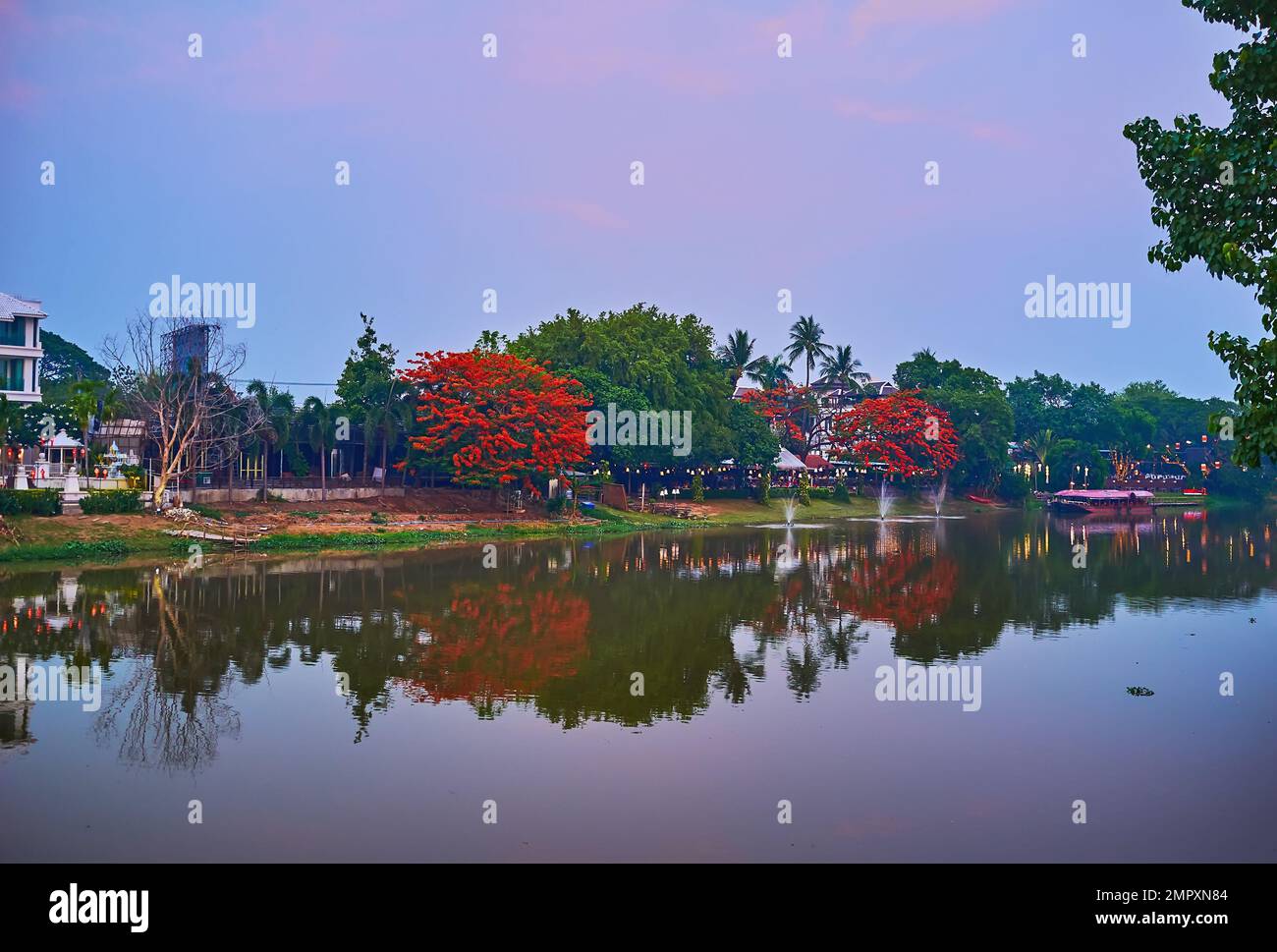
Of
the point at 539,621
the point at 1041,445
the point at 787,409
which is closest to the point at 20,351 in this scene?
the point at 539,621

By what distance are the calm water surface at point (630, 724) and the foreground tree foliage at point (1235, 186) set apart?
464cm

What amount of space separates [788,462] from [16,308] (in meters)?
46.7

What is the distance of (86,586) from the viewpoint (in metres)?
28.0

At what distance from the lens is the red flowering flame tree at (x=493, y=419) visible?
50.9 metres

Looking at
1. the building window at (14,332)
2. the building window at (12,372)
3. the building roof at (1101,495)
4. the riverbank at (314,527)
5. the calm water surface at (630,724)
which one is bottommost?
the calm water surface at (630,724)

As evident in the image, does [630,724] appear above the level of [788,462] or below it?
below

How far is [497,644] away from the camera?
21125 mm

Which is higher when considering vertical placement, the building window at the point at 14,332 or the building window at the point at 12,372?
the building window at the point at 14,332
